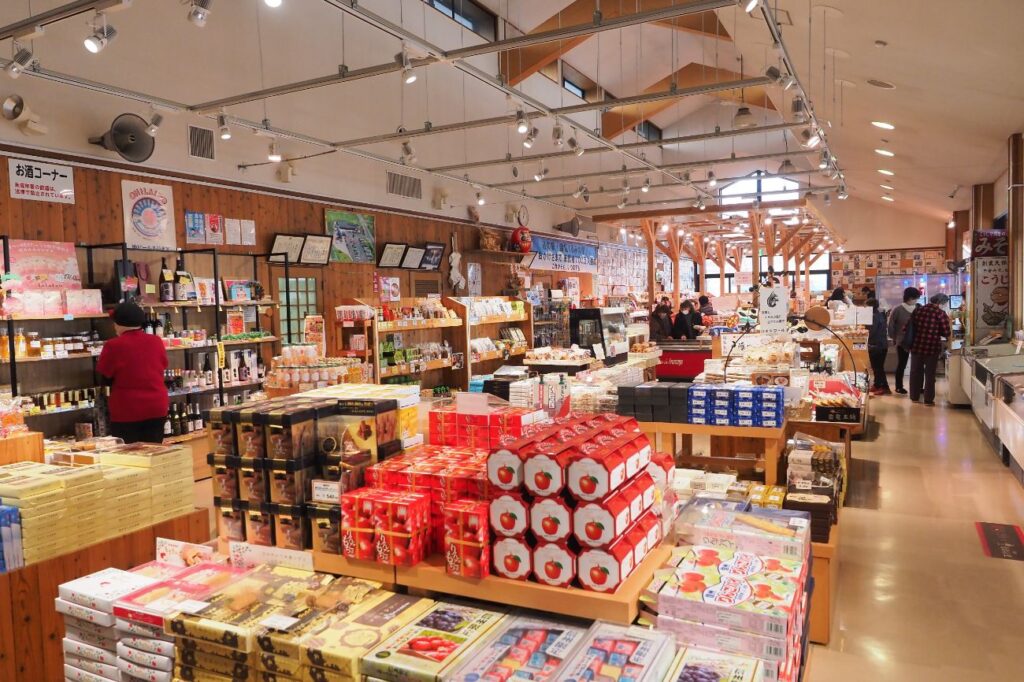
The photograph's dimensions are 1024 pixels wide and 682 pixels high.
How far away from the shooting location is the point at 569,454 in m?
2.17

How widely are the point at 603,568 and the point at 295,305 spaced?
7078mm

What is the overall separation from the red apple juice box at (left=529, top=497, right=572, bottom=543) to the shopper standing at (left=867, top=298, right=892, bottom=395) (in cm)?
1157

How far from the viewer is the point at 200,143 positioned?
24.2ft

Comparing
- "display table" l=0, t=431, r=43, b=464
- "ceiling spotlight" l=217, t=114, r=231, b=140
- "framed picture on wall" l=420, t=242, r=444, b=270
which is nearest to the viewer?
"display table" l=0, t=431, r=43, b=464

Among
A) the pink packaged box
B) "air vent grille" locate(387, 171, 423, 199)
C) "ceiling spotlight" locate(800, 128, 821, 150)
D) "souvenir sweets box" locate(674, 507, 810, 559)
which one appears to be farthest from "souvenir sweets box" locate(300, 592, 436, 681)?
"air vent grille" locate(387, 171, 423, 199)

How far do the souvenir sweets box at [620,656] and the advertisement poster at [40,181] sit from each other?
6125mm

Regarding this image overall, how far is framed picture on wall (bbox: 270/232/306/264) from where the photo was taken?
8.15 metres

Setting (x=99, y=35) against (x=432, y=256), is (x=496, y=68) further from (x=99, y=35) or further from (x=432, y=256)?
(x=99, y=35)

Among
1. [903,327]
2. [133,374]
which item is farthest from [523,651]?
[903,327]

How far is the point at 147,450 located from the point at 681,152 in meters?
19.6

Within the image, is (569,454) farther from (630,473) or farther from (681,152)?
(681,152)

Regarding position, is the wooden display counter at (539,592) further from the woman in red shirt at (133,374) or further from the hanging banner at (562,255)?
the hanging banner at (562,255)

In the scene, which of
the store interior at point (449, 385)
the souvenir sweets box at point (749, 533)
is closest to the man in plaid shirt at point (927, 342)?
the store interior at point (449, 385)

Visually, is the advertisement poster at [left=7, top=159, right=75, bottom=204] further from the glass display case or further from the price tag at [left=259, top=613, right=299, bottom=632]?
the glass display case
